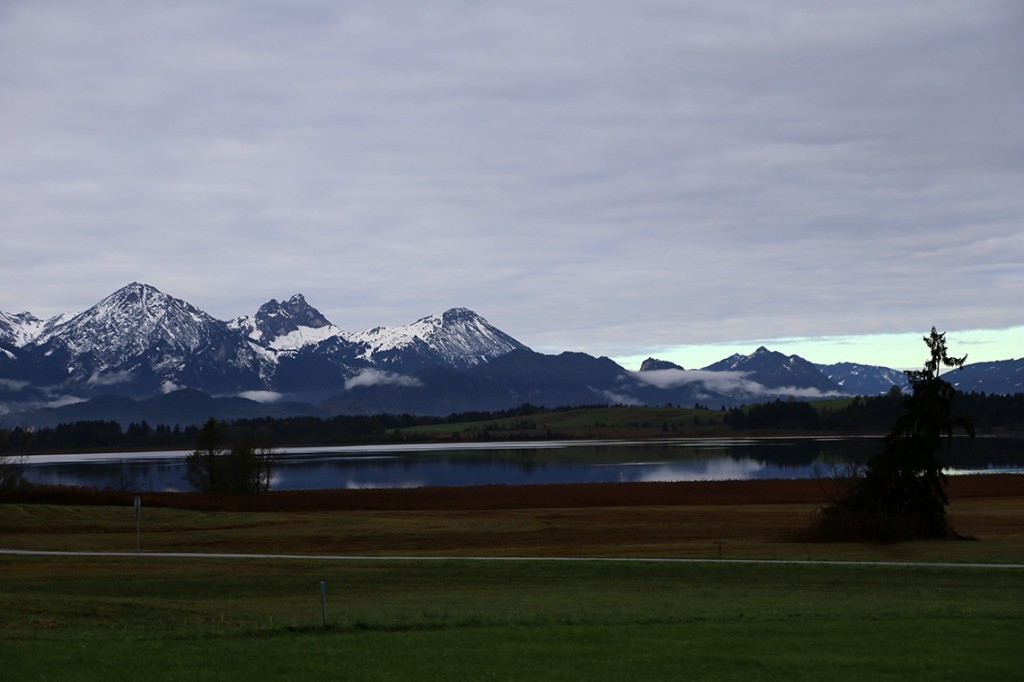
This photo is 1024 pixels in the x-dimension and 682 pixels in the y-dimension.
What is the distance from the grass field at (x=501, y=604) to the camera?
1755cm

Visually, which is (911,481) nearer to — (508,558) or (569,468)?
(508,558)

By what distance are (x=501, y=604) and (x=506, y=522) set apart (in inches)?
1441

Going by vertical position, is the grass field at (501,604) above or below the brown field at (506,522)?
above

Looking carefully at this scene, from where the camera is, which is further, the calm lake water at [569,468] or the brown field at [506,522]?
the calm lake water at [569,468]

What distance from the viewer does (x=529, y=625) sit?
2197 centimetres

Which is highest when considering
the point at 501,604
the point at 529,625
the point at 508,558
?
the point at 529,625

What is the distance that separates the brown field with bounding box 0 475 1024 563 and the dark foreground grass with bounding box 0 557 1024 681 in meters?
10.6

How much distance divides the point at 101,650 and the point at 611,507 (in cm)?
6089

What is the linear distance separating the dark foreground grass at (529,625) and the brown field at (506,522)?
10.6m

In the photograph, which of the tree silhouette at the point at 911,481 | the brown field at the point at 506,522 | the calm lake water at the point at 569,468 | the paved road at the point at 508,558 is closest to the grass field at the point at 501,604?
the brown field at the point at 506,522

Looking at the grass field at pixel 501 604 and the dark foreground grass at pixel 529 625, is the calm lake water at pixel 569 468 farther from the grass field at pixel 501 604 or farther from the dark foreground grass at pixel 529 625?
the dark foreground grass at pixel 529 625

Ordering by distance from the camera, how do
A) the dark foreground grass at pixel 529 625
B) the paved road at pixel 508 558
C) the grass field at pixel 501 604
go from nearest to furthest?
the dark foreground grass at pixel 529 625 → the grass field at pixel 501 604 → the paved road at pixel 508 558

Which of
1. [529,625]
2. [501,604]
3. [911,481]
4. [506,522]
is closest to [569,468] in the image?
[506,522]

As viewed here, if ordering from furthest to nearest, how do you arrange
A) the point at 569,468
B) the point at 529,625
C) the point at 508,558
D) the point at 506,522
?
the point at 569,468 → the point at 506,522 → the point at 508,558 → the point at 529,625
